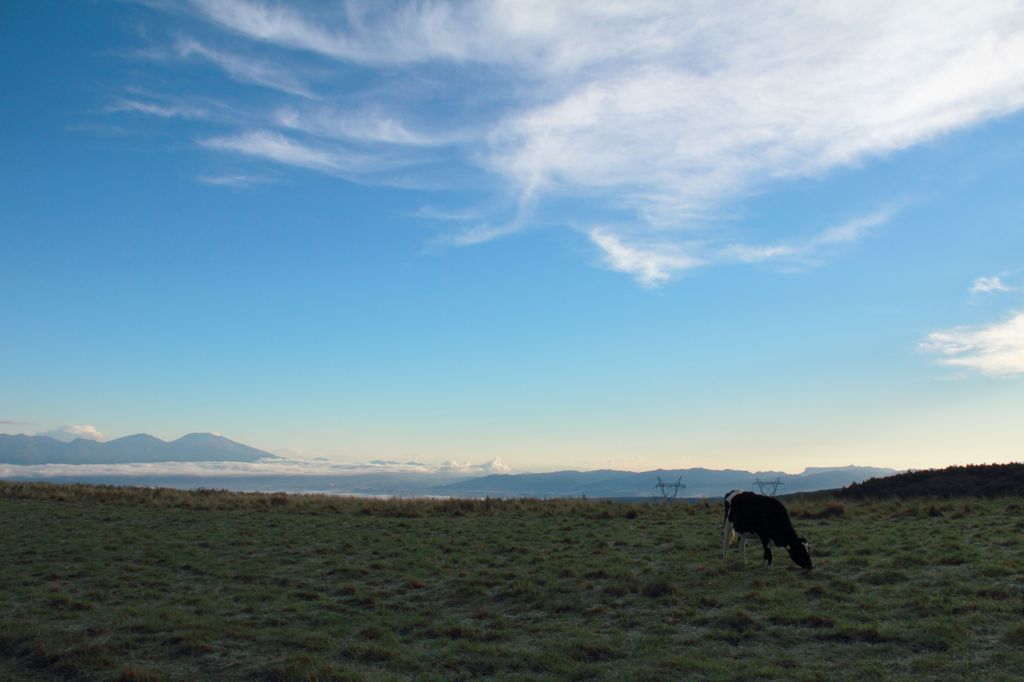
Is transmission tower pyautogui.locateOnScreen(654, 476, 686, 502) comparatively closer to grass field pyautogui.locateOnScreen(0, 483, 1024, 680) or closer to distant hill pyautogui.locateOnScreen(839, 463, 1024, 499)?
distant hill pyautogui.locateOnScreen(839, 463, 1024, 499)

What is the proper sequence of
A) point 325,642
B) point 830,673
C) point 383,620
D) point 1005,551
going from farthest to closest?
1. point 1005,551
2. point 383,620
3. point 325,642
4. point 830,673

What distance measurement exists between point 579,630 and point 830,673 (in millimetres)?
4390

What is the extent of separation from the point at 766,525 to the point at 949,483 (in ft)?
124

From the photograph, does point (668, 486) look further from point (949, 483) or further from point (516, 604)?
point (516, 604)

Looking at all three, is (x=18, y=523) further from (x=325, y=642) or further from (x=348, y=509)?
(x=325, y=642)

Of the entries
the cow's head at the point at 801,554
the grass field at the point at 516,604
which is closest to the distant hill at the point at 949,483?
the grass field at the point at 516,604

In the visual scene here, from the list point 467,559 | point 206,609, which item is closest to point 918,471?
point 467,559

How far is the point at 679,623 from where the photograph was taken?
41.9ft

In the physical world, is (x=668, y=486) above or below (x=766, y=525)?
below

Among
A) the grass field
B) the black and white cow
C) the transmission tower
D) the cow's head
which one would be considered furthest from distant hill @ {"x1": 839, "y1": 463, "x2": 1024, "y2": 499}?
the cow's head

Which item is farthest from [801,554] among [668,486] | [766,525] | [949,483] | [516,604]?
[668,486]

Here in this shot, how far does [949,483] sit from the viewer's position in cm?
4747

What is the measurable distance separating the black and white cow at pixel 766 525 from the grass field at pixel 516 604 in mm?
454

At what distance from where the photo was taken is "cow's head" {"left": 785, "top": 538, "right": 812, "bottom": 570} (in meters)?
17.0
